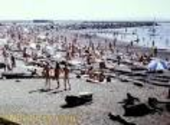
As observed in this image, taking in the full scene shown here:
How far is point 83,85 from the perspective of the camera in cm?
3053

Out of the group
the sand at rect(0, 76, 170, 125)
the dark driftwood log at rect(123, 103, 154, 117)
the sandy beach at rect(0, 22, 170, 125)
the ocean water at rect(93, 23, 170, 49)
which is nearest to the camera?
the sandy beach at rect(0, 22, 170, 125)

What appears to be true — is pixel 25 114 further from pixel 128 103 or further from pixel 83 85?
pixel 83 85

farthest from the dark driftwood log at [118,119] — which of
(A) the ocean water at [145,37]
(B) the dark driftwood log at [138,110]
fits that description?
(A) the ocean water at [145,37]

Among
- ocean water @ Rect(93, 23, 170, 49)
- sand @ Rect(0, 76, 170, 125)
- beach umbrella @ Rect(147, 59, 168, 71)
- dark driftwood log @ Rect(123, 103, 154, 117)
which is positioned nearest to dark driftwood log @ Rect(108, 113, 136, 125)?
sand @ Rect(0, 76, 170, 125)

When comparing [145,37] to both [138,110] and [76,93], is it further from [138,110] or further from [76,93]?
[138,110]

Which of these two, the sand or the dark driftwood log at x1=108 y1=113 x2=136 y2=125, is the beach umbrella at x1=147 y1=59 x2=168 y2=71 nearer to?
the sand

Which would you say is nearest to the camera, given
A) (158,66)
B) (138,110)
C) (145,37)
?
(138,110)

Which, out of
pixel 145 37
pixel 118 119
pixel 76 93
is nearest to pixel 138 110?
pixel 118 119

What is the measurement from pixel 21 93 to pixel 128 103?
26.8 feet

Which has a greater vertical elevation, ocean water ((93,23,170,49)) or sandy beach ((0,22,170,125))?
sandy beach ((0,22,170,125))

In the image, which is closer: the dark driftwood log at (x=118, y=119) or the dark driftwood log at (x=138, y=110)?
the dark driftwood log at (x=118, y=119)

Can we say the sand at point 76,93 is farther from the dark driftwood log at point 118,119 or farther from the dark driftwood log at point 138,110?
the dark driftwood log at point 138,110

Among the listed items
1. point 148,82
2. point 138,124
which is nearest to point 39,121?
point 138,124

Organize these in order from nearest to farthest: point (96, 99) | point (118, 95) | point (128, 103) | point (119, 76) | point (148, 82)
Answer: point (128, 103)
point (96, 99)
point (118, 95)
point (148, 82)
point (119, 76)
